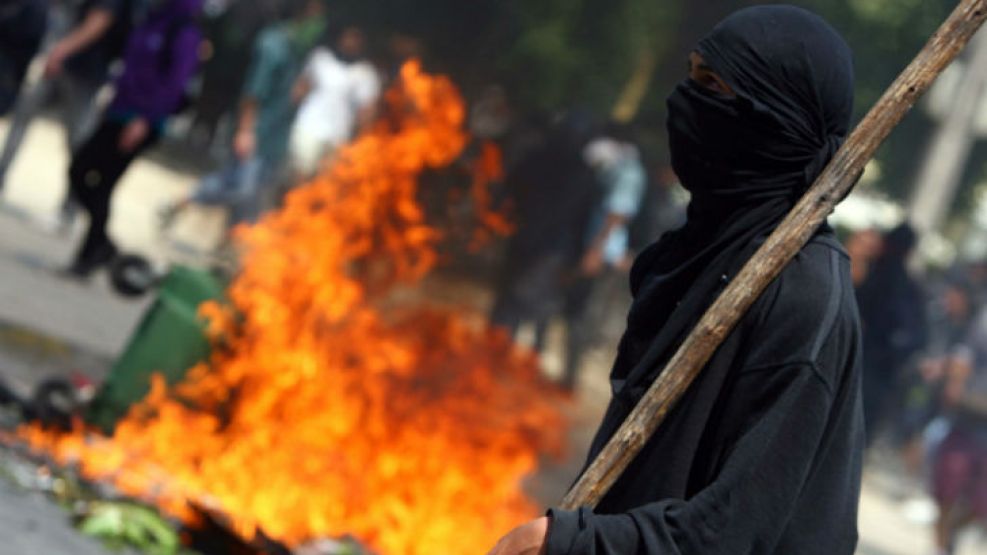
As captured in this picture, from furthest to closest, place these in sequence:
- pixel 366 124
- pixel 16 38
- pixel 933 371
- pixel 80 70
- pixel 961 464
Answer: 1. pixel 933 371
2. pixel 366 124
3. pixel 80 70
4. pixel 961 464
5. pixel 16 38

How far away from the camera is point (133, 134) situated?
10633 mm

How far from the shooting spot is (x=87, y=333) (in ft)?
31.0

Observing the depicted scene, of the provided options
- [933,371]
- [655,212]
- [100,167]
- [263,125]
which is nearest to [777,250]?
[100,167]

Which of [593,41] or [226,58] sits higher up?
[226,58]

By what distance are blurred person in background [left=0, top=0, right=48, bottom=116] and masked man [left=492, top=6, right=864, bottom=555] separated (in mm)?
8000

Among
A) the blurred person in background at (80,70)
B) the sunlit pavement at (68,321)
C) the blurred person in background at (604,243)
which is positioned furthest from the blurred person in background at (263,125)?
the blurred person in background at (604,243)

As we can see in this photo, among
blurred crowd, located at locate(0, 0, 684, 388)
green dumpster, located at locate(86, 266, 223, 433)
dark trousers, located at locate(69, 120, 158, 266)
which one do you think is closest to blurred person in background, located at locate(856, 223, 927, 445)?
blurred crowd, located at locate(0, 0, 684, 388)

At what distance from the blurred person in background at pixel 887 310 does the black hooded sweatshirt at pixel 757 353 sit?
8663 mm

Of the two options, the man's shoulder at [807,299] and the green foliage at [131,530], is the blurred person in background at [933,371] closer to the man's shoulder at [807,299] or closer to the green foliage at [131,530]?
the green foliage at [131,530]

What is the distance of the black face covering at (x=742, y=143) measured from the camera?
2.83 metres

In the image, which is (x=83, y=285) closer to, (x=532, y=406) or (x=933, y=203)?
(x=532, y=406)

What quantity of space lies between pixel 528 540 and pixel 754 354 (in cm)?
42

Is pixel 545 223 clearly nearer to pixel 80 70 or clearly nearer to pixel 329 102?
pixel 329 102

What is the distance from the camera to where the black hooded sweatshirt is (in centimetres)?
277
